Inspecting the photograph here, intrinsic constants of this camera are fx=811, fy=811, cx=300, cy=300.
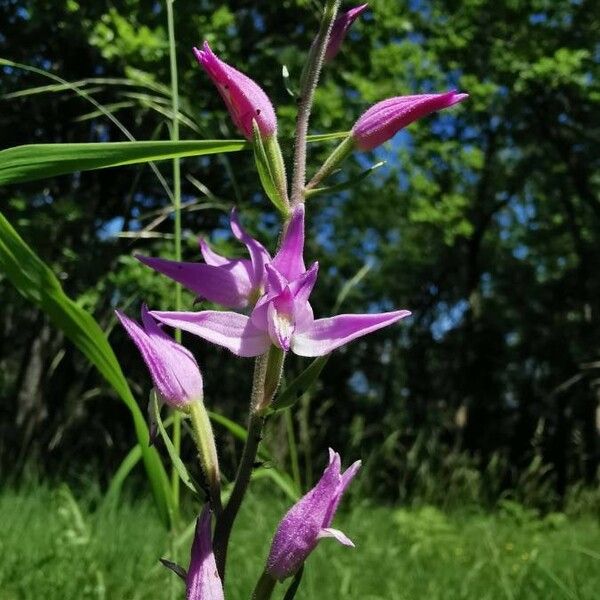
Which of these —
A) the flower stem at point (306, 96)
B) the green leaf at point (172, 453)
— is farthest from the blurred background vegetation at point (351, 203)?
the green leaf at point (172, 453)

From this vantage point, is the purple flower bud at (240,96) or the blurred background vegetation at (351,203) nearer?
the purple flower bud at (240,96)

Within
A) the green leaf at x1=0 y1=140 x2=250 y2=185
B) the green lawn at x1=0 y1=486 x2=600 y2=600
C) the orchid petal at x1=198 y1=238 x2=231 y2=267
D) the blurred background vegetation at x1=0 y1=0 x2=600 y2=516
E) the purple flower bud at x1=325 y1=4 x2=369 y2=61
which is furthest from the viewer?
the blurred background vegetation at x1=0 y1=0 x2=600 y2=516

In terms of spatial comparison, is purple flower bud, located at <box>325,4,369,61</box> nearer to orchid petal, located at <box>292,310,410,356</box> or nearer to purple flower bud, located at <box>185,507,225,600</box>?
orchid petal, located at <box>292,310,410,356</box>

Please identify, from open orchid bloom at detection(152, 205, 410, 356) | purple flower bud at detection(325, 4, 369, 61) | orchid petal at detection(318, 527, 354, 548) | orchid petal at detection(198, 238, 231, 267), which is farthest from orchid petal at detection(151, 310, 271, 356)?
purple flower bud at detection(325, 4, 369, 61)

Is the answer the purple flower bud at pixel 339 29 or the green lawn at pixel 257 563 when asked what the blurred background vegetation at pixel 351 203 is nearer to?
the purple flower bud at pixel 339 29

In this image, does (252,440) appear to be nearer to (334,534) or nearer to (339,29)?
(334,534)
